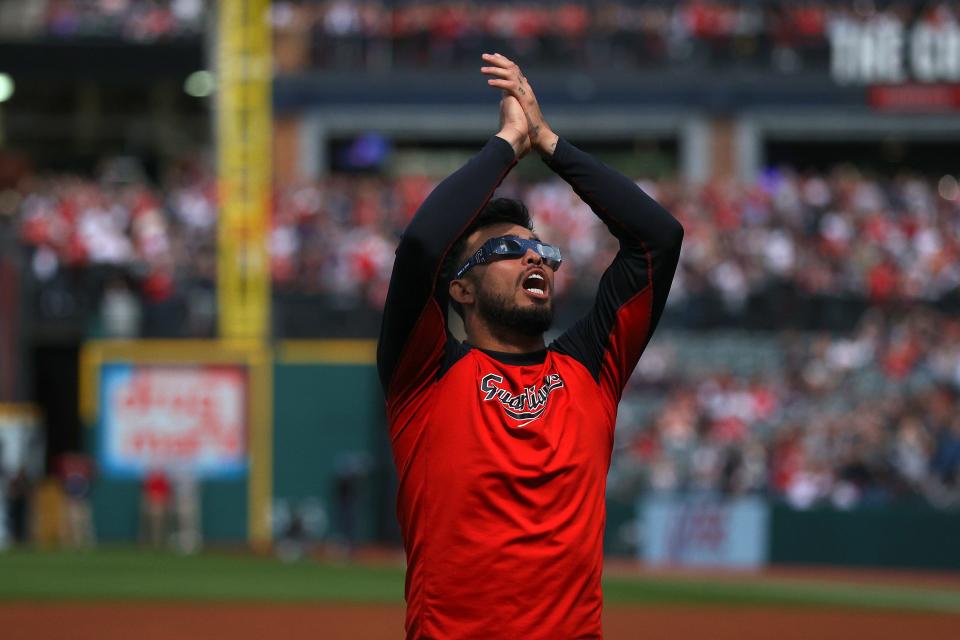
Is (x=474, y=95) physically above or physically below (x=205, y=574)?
above

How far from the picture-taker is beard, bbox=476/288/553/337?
383cm

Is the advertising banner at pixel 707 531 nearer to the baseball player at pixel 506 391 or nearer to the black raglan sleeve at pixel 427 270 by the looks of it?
the baseball player at pixel 506 391

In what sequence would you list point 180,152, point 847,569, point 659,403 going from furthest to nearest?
point 180,152
point 659,403
point 847,569

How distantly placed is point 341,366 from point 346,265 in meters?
1.45

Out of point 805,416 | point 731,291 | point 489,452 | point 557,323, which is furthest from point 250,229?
point 489,452

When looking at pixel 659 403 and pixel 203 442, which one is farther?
pixel 203 442

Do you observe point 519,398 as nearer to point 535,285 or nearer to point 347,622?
point 535,285

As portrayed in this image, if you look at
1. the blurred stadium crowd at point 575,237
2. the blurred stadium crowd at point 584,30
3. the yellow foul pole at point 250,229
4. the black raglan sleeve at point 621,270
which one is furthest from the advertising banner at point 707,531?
the black raglan sleeve at point 621,270

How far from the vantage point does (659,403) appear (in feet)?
72.6

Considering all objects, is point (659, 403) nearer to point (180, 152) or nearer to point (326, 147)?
point (326, 147)

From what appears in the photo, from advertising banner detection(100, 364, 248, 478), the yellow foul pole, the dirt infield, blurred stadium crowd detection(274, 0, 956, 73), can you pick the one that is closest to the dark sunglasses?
the dirt infield

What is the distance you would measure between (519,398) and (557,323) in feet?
63.5

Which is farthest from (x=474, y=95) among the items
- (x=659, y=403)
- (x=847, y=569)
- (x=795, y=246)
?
(x=847, y=569)

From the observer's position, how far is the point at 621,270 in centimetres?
404
